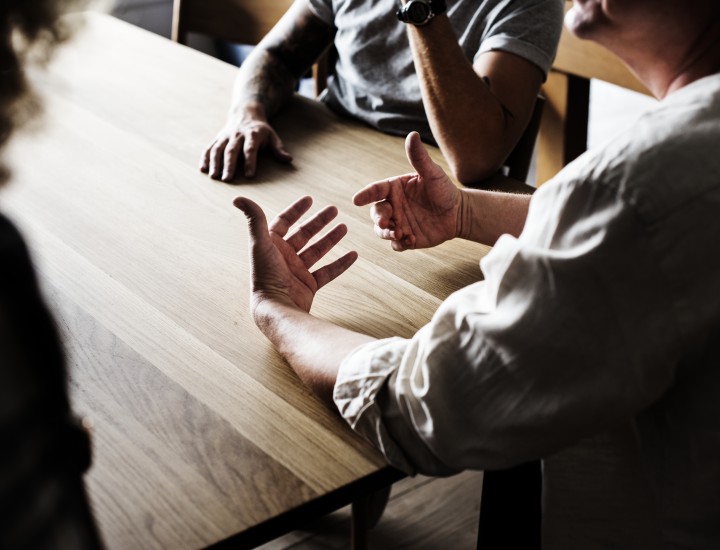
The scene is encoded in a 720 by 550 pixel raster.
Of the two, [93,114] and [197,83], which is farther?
[197,83]

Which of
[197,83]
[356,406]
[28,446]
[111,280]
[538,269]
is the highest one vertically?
[28,446]

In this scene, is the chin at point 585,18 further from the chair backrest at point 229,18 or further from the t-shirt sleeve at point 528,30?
the chair backrest at point 229,18

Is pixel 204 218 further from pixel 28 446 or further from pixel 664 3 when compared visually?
pixel 28 446

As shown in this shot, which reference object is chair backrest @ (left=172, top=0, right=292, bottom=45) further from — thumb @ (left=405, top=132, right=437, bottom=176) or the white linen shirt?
the white linen shirt

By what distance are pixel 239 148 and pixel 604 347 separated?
93cm

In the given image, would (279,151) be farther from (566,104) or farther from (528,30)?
(566,104)

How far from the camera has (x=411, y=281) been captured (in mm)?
1245

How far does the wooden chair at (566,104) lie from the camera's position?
1.92 metres

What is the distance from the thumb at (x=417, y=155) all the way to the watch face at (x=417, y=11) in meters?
0.41

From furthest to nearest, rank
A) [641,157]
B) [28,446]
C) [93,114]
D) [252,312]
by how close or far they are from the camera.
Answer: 1. [93,114]
2. [252,312]
3. [641,157]
4. [28,446]

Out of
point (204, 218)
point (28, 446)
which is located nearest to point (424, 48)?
point (204, 218)

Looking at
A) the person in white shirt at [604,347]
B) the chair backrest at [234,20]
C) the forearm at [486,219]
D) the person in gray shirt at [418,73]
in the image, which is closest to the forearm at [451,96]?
the person in gray shirt at [418,73]

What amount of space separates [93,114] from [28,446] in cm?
143

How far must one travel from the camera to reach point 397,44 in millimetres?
1904
